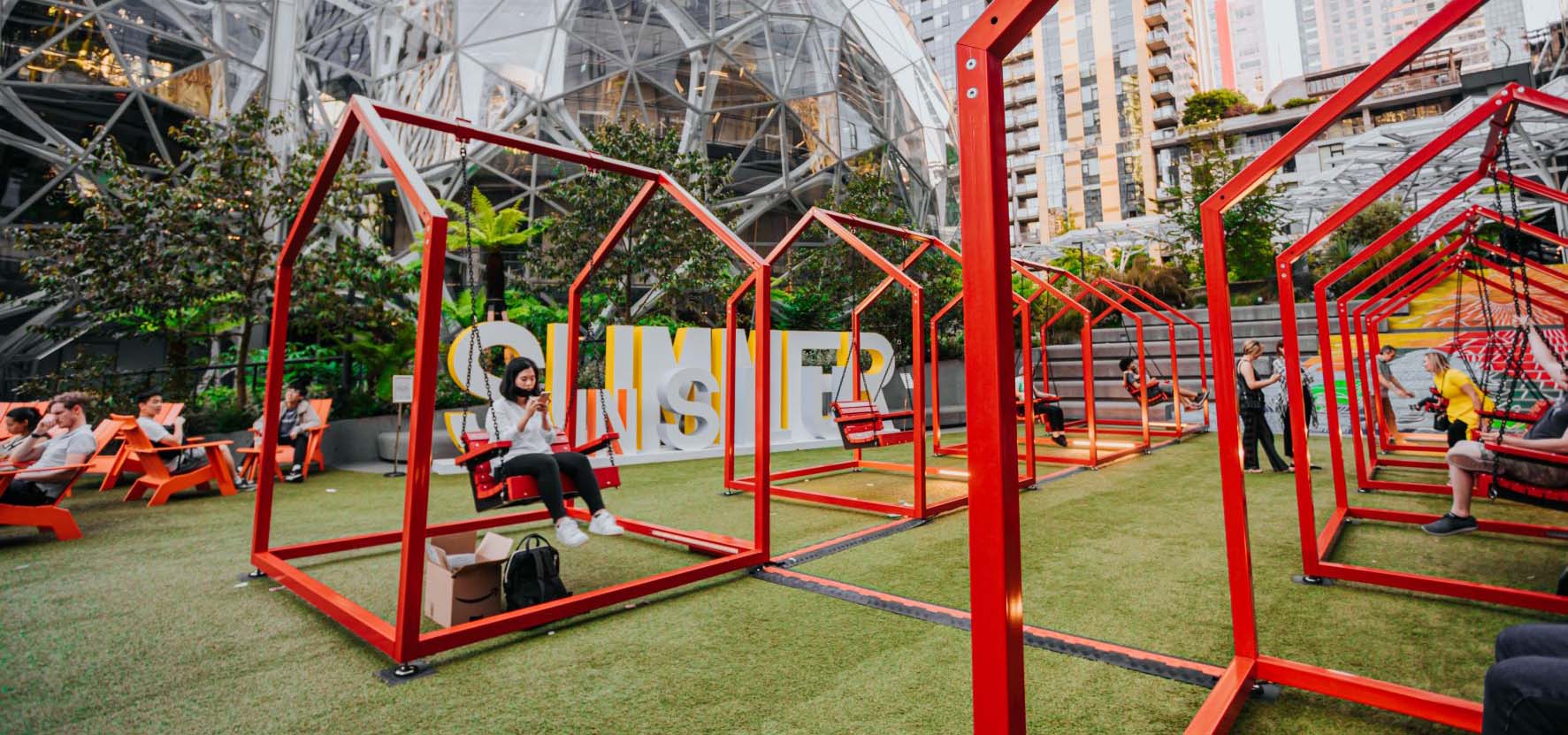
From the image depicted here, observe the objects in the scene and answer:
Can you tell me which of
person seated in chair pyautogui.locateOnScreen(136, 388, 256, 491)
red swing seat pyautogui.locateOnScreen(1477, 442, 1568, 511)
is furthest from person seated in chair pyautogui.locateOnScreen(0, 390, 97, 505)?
red swing seat pyautogui.locateOnScreen(1477, 442, 1568, 511)

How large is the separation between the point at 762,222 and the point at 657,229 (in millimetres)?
10341

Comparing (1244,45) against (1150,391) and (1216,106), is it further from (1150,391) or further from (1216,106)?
(1150,391)

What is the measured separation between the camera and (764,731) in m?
2.37

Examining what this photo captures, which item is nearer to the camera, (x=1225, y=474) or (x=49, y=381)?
(x=1225, y=474)

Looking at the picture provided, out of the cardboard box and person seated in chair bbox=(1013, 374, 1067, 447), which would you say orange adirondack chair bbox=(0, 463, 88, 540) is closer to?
the cardboard box

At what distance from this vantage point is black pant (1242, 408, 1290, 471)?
805 centimetres

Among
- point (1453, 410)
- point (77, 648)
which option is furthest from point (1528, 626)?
point (1453, 410)

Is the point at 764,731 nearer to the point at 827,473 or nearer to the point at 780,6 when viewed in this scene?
the point at 827,473

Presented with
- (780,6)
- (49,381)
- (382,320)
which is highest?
(780,6)

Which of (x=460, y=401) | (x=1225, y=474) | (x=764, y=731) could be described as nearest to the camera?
(x=764, y=731)

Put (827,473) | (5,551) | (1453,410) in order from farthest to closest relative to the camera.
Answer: (827,473)
(1453,410)
(5,551)

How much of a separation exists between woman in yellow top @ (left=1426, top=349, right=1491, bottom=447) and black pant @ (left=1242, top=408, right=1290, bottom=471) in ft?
5.44

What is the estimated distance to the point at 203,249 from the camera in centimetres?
1006

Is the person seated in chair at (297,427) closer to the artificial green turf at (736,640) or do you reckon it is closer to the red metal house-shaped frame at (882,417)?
the artificial green turf at (736,640)
